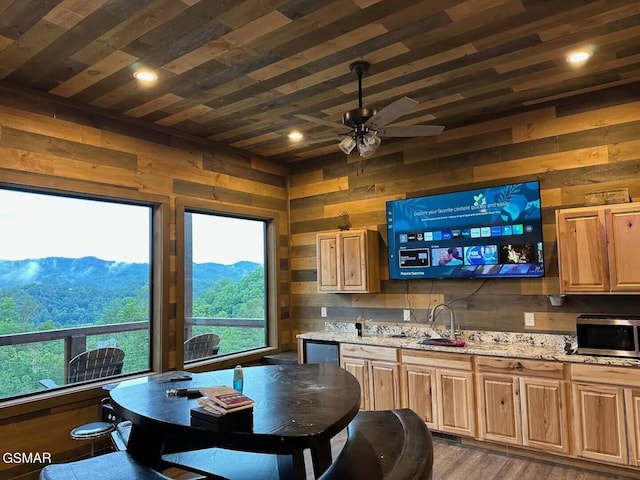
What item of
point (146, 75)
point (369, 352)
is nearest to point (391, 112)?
point (146, 75)

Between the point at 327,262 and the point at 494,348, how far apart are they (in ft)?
6.70

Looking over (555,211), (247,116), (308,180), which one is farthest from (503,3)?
(308,180)

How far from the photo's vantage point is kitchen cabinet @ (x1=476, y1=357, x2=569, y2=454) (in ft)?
11.5

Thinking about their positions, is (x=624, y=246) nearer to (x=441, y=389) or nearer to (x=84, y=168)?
(x=441, y=389)

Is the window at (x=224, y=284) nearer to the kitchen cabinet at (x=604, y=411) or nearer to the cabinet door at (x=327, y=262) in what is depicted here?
the cabinet door at (x=327, y=262)

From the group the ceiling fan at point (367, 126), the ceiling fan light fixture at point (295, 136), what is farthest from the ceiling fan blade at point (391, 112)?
the ceiling fan light fixture at point (295, 136)

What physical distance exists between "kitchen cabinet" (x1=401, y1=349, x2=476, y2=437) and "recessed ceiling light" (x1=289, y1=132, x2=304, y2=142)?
2.53 meters

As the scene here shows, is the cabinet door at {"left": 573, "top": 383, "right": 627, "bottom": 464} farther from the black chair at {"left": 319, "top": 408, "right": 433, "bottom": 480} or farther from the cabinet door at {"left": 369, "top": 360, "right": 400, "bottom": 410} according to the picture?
the black chair at {"left": 319, "top": 408, "right": 433, "bottom": 480}

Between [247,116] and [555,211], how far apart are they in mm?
2982

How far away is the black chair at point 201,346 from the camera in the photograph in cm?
468

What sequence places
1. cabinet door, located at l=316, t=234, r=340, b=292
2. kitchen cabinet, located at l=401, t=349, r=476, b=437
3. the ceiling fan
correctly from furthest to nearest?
cabinet door, located at l=316, t=234, r=340, b=292
kitchen cabinet, located at l=401, t=349, r=476, b=437
the ceiling fan

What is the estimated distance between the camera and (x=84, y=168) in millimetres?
3865

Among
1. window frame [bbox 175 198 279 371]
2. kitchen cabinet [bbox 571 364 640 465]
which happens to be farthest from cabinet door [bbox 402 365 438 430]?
window frame [bbox 175 198 279 371]

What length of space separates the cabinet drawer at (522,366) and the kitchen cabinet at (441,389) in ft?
0.46
